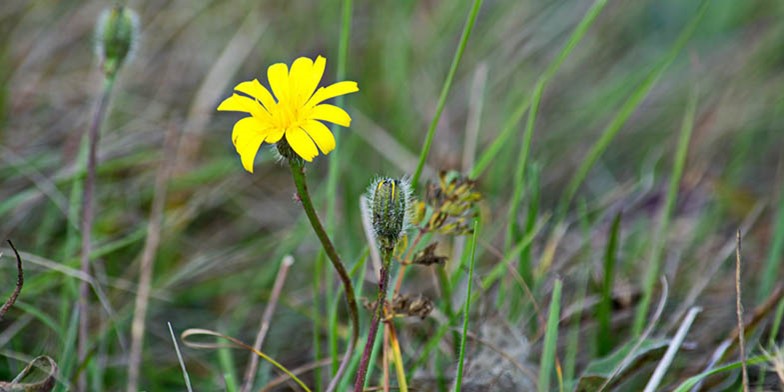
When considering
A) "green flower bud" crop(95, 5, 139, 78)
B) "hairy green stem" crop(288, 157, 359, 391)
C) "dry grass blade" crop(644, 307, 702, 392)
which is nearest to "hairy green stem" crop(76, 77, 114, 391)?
"green flower bud" crop(95, 5, 139, 78)

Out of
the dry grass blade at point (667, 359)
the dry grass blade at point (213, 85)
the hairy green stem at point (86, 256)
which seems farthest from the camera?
the dry grass blade at point (213, 85)

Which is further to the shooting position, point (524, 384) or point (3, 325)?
point (3, 325)

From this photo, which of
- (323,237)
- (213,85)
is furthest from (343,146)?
(323,237)

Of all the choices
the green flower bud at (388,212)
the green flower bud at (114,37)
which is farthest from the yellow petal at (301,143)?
the green flower bud at (114,37)

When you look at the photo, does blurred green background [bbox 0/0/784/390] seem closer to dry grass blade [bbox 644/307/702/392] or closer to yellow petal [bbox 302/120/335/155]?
dry grass blade [bbox 644/307/702/392]

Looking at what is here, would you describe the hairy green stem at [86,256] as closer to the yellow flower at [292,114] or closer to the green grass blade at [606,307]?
the yellow flower at [292,114]

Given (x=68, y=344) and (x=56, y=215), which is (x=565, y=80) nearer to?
(x=56, y=215)

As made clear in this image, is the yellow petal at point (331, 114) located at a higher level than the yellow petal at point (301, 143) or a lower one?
higher

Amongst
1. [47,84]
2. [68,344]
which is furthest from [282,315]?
[47,84]
